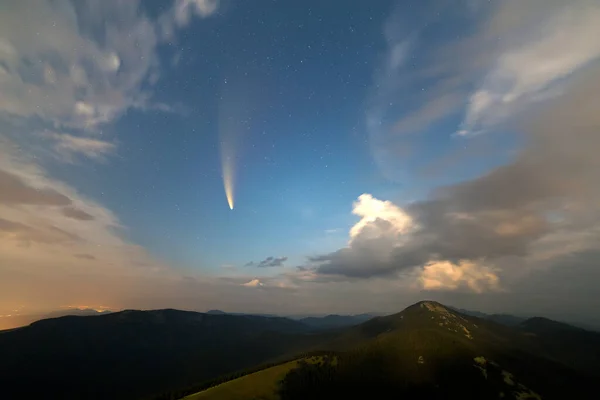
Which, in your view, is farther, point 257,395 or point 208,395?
point 257,395
